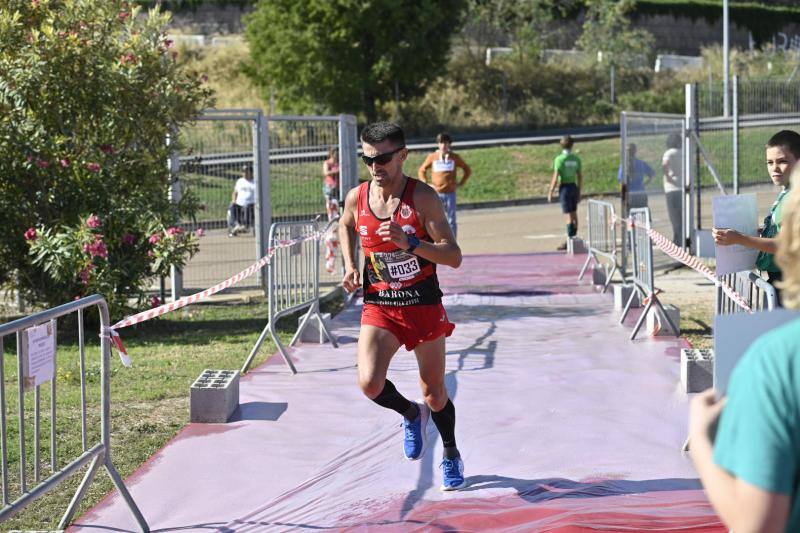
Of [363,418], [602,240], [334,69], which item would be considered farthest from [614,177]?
[363,418]

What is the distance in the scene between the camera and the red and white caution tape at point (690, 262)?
6.61 metres

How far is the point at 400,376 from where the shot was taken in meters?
9.55

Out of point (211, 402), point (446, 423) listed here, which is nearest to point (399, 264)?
point (446, 423)

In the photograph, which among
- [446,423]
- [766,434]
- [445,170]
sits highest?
[445,170]

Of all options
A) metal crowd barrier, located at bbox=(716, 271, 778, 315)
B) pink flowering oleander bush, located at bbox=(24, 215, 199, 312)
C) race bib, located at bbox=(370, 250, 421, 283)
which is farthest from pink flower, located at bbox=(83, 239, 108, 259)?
metal crowd barrier, located at bbox=(716, 271, 778, 315)

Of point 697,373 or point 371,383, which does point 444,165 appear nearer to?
point 697,373

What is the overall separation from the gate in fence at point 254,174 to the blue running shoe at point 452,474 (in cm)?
855

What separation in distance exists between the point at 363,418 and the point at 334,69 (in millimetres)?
34445

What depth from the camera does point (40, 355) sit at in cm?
500

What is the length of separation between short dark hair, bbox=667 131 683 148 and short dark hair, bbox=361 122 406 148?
11.0 m

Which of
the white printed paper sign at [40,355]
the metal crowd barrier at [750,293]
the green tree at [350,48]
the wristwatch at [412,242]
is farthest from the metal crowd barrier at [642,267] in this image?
the green tree at [350,48]

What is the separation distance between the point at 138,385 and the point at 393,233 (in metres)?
4.43

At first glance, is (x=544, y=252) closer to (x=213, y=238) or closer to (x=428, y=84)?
(x=213, y=238)

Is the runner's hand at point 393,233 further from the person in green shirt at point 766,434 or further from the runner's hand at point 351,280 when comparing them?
the person in green shirt at point 766,434
